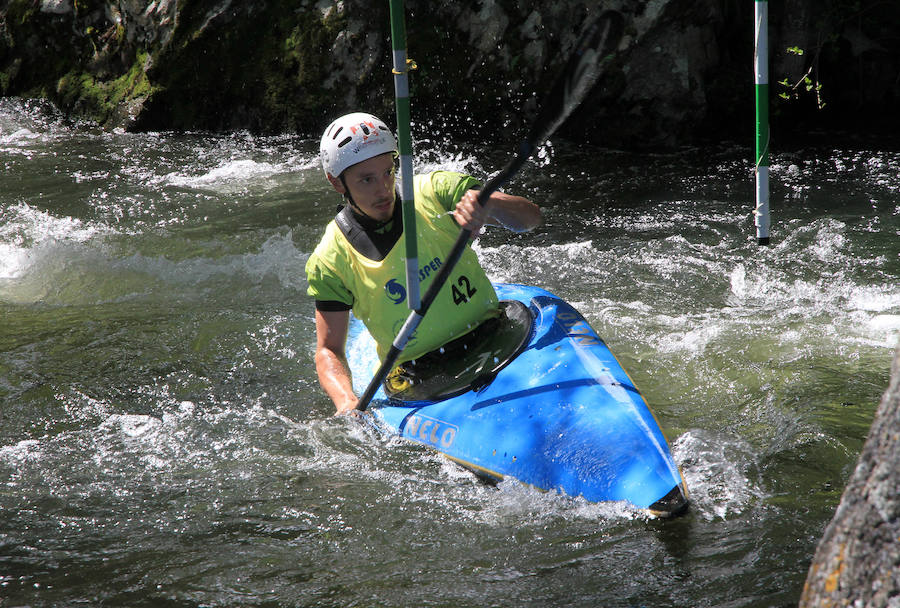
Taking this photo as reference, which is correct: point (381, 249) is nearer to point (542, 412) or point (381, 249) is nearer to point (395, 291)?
point (395, 291)

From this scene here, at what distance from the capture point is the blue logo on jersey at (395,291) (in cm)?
347

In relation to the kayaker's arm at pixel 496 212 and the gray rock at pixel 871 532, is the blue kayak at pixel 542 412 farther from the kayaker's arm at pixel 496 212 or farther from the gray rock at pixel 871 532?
the gray rock at pixel 871 532

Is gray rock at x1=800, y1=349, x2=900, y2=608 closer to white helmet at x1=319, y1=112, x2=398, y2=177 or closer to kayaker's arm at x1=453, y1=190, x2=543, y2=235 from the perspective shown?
kayaker's arm at x1=453, y1=190, x2=543, y2=235

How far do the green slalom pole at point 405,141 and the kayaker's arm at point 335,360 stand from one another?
564 millimetres

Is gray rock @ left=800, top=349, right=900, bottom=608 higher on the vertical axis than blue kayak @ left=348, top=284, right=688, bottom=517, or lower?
higher

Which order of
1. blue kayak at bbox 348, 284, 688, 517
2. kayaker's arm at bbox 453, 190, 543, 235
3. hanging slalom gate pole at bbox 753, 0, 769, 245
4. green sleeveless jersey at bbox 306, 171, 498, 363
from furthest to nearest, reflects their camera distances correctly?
hanging slalom gate pole at bbox 753, 0, 769, 245 < green sleeveless jersey at bbox 306, 171, 498, 363 < kayaker's arm at bbox 453, 190, 543, 235 < blue kayak at bbox 348, 284, 688, 517

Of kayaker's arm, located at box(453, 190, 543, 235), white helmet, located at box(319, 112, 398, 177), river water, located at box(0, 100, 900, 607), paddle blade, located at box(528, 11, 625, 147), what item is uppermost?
paddle blade, located at box(528, 11, 625, 147)

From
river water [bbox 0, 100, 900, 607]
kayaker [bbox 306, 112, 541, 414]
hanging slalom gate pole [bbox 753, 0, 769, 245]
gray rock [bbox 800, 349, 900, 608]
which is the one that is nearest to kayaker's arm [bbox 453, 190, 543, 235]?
kayaker [bbox 306, 112, 541, 414]

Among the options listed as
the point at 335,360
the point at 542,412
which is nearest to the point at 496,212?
the point at 542,412

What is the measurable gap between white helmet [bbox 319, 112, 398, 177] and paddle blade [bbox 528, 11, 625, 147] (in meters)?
0.72

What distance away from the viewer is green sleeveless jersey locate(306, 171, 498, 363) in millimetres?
3463

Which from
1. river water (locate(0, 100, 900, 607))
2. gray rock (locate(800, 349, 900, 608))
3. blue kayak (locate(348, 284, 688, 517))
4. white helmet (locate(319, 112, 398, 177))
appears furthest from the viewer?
white helmet (locate(319, 112, 398, 177))

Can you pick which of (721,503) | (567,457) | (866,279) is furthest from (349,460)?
(866,279)

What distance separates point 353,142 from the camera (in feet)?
11.0
